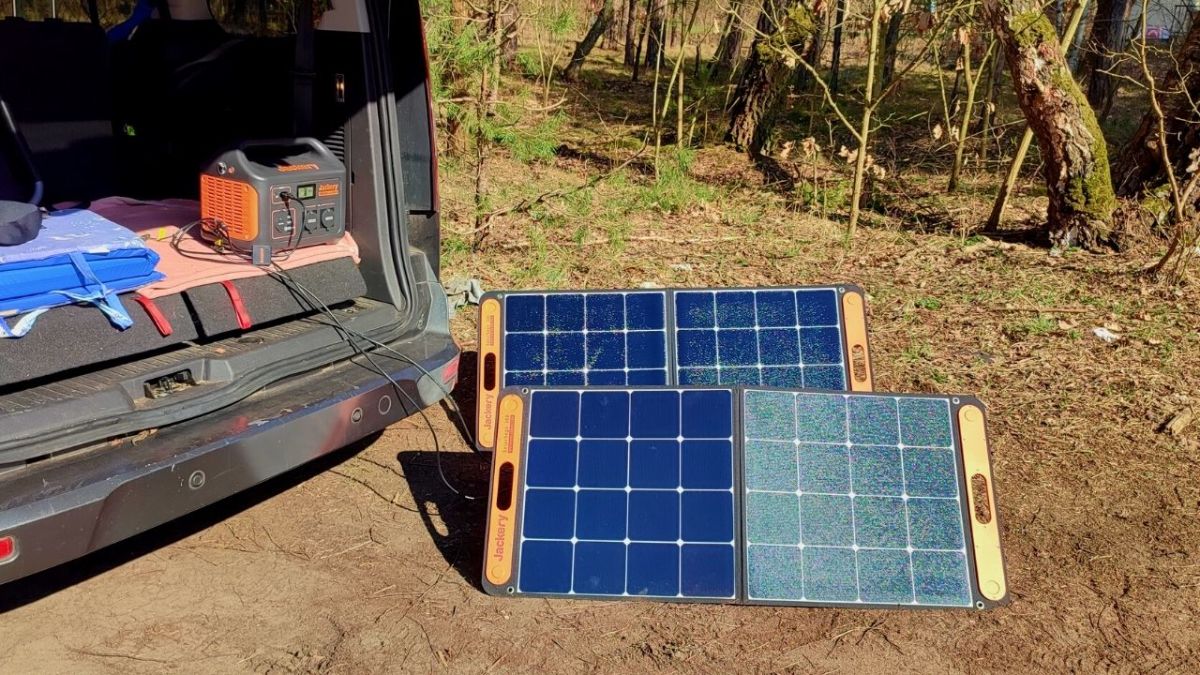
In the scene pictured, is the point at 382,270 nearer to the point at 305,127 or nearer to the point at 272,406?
the point at 305,127

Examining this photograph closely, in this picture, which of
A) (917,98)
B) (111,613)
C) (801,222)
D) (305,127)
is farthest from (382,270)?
(917,98)

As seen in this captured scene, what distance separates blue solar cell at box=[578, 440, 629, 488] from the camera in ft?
13.6

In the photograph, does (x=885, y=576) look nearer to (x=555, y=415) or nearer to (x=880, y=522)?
(x=880, y=522)

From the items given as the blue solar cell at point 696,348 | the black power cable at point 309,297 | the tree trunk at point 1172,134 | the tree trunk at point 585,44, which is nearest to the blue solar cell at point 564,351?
the blue solar cell at point 696,348

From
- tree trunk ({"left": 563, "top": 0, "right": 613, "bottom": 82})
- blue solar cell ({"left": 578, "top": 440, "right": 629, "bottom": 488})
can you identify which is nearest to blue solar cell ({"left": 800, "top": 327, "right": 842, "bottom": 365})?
blue solar cell ({"left": 578, "top": 440, "right": 629, "bottom": 488})

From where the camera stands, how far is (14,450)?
3258 mm

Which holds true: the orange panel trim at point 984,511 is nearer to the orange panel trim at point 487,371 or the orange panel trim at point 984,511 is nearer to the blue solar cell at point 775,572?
the blue solar cell at point 775,572

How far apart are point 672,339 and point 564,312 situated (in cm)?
55

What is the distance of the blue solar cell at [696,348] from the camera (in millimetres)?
5074

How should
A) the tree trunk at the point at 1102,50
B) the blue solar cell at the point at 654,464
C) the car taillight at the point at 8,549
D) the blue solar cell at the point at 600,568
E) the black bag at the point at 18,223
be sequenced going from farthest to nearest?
the tree trunk at the point at 1102,50, the blue solar cell at the point at 654,464, the blue solar cell at the point at 600,568, the black bag at the point at 18,223, the car taillight at the point at 8,549

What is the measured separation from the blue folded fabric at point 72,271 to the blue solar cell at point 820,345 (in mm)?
2736

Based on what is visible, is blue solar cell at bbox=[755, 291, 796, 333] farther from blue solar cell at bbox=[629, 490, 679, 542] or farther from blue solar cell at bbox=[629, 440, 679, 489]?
blue solar cell at bbox=[629, 490, 679, 542]

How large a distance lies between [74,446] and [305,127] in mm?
1943

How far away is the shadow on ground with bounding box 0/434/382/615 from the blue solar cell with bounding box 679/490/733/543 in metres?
1.88
